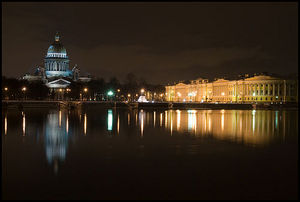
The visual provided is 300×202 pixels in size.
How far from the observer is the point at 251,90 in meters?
132

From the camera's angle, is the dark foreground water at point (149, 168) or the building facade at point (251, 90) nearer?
the dark foreground water at point (149, 168)

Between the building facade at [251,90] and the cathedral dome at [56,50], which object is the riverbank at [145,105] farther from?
the cathedral dome at [56,50]

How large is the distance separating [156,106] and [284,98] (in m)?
60.3

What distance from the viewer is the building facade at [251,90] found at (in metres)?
126

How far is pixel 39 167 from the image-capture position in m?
13.3

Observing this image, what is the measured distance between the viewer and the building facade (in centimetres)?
12562

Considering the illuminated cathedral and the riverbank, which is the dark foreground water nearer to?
the riverbank

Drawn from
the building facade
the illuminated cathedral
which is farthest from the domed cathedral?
the building facade

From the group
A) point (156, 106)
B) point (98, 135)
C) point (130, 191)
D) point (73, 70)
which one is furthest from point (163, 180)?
point (73, 70)

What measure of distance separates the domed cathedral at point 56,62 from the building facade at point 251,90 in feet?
179

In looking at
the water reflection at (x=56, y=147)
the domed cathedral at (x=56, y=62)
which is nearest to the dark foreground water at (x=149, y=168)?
the water reflection at (x=56, y=147)

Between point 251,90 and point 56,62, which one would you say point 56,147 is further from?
point 56,62

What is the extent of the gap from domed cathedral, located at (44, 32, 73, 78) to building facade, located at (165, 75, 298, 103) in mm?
54420

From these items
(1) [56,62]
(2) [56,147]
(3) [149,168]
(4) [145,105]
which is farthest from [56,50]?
(3) [149,168]
